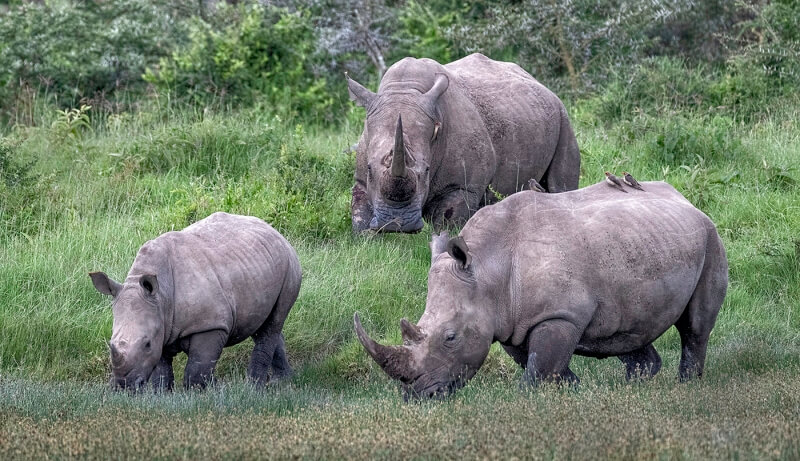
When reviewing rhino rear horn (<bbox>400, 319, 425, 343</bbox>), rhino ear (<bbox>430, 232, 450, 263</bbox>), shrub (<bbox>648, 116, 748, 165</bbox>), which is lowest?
shrub (<bbox>648, 116, 748, 165</bbox>)

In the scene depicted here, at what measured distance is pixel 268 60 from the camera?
17547 mm

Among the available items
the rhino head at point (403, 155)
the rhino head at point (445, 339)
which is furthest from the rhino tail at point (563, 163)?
the rhino head at point (445, 339)

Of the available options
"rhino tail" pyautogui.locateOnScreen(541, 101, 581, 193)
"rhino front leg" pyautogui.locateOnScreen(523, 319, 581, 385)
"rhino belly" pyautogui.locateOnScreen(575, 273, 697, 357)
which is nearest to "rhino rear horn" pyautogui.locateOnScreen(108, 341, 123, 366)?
"rhino front leg" pyautogui.locateOnScreen(523, 319, 581, 385)

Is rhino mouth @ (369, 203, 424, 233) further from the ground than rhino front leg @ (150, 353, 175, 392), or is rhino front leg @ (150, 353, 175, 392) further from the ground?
rhino mouth @ (369, 203, 424, 233)

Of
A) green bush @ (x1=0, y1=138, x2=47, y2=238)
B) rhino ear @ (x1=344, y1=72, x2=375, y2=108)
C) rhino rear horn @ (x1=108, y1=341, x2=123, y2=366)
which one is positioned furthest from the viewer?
green bush @ (x1=0, y1=138, x2=47, y2=238)

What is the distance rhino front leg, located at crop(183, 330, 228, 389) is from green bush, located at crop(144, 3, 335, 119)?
26.7 ft

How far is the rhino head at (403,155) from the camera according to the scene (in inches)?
420

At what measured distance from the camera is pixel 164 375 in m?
9.02

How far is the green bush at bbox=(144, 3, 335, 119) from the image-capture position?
55.7 ft

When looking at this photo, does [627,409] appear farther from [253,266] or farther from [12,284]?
[12,284]

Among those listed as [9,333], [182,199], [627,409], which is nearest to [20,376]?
[9,333]

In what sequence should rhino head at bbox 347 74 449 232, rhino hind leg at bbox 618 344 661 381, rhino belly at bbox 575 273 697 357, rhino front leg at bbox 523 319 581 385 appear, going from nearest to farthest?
rhino front leg at bbox 523 319 581 385 < rhino belly at bbox 575 273 697 357 < rhino hind leg at bbox 618 344 661 381 < rhino head at bbox 347 74 449 232

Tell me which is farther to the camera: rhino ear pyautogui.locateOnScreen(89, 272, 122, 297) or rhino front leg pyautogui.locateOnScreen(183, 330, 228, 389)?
rhino front leg pyautogui.locateOnScreen(183, 330, 228, 389)

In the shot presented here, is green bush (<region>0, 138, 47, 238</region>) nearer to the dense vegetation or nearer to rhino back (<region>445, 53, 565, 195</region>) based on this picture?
the dense vegetation
